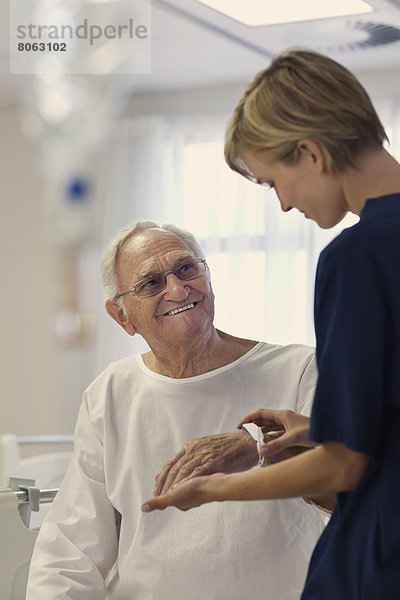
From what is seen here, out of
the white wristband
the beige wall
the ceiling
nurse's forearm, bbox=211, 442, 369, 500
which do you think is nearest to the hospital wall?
the beige wall

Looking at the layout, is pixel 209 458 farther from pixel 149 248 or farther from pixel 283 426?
pixel 149 248

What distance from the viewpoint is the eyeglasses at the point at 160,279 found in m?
1.79

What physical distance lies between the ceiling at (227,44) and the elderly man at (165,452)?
164cm

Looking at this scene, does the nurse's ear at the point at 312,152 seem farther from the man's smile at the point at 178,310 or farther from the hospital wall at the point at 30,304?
the hospital wall at the point at 30,304

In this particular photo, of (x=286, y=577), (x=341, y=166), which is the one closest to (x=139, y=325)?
(x=286, y=577)

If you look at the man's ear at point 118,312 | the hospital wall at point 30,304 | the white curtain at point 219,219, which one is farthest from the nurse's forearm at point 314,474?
the hospital wall at point 30,304

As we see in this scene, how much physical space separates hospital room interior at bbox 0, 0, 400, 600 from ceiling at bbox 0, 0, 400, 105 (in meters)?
0.02

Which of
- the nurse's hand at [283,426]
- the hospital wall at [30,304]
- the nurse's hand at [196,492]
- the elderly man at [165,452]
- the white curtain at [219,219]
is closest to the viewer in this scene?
the nurse's hand at [196,492]

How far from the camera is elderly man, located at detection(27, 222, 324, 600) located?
5.41 ft

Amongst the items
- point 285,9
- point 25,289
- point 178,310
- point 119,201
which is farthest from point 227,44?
point 178,310

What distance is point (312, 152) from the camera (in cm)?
103

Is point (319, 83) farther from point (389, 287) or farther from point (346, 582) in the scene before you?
point (346, 582)

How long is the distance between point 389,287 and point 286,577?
2.85ft

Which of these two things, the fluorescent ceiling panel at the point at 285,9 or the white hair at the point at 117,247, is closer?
the white hair at the point at 117,247
